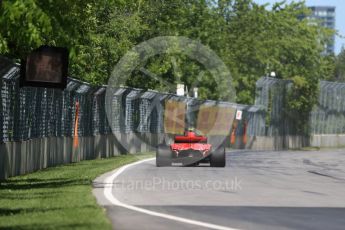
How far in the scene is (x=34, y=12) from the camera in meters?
13.3

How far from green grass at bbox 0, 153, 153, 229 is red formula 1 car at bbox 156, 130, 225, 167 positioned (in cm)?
547

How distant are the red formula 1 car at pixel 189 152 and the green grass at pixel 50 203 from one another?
5.47 m

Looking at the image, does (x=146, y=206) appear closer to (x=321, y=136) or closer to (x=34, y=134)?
(x=34, y=134)

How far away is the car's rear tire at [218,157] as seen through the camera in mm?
29609

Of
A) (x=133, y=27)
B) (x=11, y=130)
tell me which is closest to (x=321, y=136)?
(x=133, y=27)

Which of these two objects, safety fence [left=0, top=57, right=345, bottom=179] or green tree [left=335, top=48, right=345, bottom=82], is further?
green tree [left=335, top=48, right=345, bottom=82]

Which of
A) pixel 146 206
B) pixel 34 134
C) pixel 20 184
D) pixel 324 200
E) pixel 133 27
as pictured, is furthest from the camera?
pixel 133 27

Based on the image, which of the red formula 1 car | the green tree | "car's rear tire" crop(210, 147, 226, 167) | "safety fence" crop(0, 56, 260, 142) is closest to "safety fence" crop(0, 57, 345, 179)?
"safety fence" crop(0, 56, 260, 142)

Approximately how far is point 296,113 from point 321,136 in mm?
5198

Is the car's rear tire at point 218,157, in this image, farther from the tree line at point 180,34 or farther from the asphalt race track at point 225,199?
the tree line at point 180,34

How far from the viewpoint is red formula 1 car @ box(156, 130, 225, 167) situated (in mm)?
29203

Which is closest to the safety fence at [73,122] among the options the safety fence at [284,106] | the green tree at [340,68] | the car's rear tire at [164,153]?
the car's rear tire at [164,153]

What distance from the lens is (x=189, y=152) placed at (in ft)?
96.1

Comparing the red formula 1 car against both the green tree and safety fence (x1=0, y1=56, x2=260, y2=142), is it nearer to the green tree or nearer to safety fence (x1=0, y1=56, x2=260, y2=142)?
safety fence (x1=0, y1=56, x2=260, y2=142)
